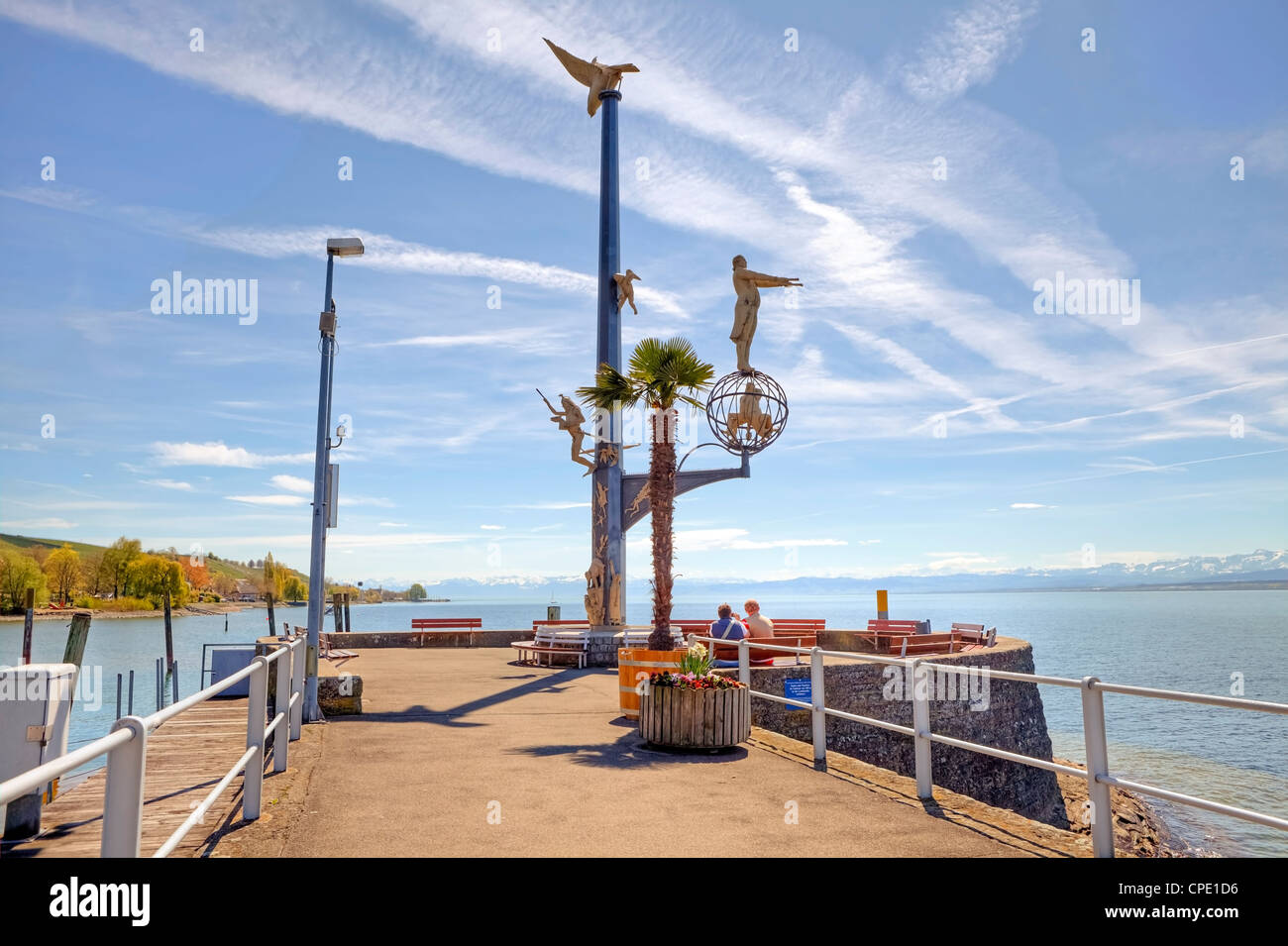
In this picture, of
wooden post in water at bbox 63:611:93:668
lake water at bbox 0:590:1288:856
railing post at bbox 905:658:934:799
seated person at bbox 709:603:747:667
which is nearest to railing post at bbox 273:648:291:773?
railing post at bbox 905:658:934:799

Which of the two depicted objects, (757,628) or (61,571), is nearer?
(757,628)

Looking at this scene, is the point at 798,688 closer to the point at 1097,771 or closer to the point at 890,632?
the point at 890,632

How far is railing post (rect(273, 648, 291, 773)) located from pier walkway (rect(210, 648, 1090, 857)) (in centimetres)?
19

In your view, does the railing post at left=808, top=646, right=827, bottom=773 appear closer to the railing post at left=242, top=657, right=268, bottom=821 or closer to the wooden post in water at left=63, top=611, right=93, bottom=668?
the railing post at left=242, top=657, right=268, bottom=821

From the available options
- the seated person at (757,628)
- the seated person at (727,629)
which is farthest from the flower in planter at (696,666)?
the seated person at (757,628)

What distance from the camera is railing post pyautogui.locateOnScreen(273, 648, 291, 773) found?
7797 mm

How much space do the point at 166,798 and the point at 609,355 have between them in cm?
1743

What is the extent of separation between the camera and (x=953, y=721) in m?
18.0

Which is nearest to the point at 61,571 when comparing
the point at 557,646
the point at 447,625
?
the point at 447,625

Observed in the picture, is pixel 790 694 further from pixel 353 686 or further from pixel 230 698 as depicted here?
pixel 230 698

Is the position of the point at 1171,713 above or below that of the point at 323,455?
below

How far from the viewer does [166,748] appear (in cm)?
1010
